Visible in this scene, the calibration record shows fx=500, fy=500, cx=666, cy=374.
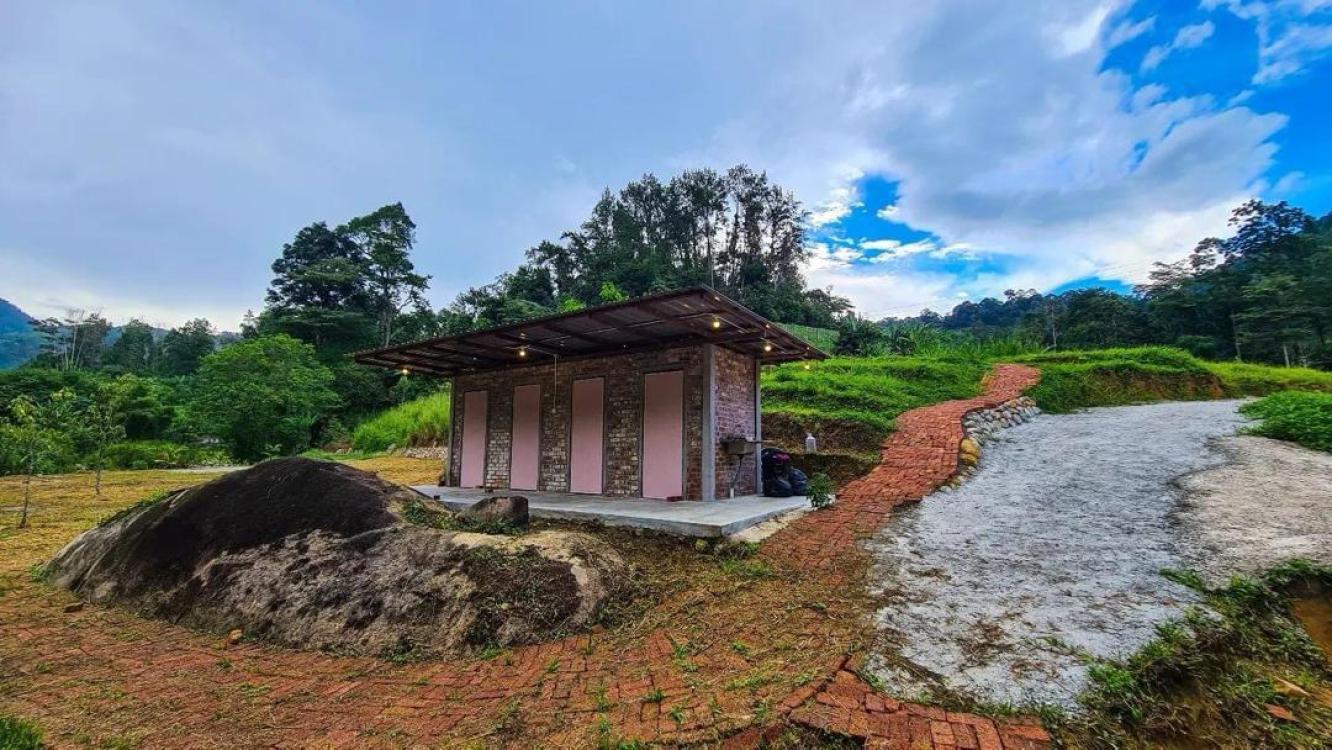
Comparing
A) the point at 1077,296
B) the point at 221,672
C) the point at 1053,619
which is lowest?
the point at 221,672

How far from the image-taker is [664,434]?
312 inches

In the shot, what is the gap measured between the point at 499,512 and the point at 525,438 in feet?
12.8

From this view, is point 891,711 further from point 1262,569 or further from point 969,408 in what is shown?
point 969,408

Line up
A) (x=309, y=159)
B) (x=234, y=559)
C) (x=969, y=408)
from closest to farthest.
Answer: (x=234, y=559), (x=969, y=408), (x=309, y=159)

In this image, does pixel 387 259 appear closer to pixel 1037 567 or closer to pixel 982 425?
pixel 982 425

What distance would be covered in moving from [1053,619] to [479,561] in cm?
439

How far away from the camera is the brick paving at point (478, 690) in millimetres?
2557

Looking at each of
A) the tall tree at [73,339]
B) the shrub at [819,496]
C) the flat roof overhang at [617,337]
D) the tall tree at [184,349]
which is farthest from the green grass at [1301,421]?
the tall tree at [73,339]

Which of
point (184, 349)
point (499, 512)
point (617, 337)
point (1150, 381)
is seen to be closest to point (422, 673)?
point (499, 512)

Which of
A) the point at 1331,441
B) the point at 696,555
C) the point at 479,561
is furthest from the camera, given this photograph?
the point at 1331,441

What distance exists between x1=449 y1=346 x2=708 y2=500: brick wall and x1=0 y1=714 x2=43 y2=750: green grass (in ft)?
20.2

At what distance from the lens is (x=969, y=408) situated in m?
10.2

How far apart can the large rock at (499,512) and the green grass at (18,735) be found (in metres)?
3.23

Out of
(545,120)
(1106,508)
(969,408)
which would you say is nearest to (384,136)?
(545,120)
